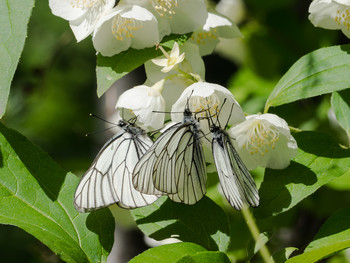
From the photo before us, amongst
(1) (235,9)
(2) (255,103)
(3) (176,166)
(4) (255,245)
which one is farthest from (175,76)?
(1) (235,9)

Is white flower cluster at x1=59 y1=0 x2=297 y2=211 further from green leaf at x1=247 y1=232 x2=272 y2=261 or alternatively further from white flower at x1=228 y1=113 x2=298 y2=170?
green leaf at x1=247 y1=232 x2=272 y2=261

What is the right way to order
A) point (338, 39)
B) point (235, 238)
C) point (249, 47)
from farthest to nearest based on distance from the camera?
point (249, 47) < point (338, 39) < point (235, 238)

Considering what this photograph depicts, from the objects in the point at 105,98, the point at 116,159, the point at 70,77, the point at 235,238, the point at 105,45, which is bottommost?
the point at 70,77

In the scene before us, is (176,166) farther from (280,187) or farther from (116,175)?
(280,187)

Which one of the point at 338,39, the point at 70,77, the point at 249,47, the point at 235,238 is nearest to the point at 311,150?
the point at 235,238

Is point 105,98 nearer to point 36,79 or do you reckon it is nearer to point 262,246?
point 36,79

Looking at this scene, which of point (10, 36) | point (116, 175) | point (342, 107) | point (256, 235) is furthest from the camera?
point (342, 107)

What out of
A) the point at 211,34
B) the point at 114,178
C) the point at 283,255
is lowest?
the point at 283,255
